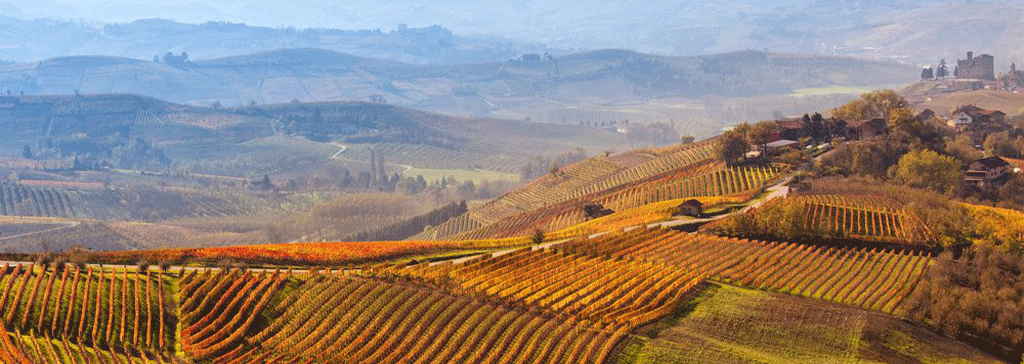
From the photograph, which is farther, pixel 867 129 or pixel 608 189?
pixel 608 189

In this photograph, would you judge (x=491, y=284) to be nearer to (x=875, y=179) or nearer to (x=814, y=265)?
(x=814, y=265)

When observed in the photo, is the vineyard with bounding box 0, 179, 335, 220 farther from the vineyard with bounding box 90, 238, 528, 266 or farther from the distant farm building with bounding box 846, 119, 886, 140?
the vineyard with bounding box 90, 238, 528, 266

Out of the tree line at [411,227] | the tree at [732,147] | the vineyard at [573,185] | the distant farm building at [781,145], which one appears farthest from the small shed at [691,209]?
the tree line at [411,227]

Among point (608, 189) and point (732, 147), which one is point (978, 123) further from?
point (608, 189)

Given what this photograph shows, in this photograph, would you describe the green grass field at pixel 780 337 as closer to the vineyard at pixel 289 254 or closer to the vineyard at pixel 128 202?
the vineyard at pixel 289 254

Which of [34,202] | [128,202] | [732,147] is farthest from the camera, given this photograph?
[128,202]

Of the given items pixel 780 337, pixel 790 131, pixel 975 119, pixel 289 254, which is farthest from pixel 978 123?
pixel 289 254

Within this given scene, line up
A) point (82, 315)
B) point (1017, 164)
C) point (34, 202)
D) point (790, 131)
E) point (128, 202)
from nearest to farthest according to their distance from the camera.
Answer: point (82, 315) → point (1017, 164) → point (790, 131) → point (34, 202) → point (128, 202)
